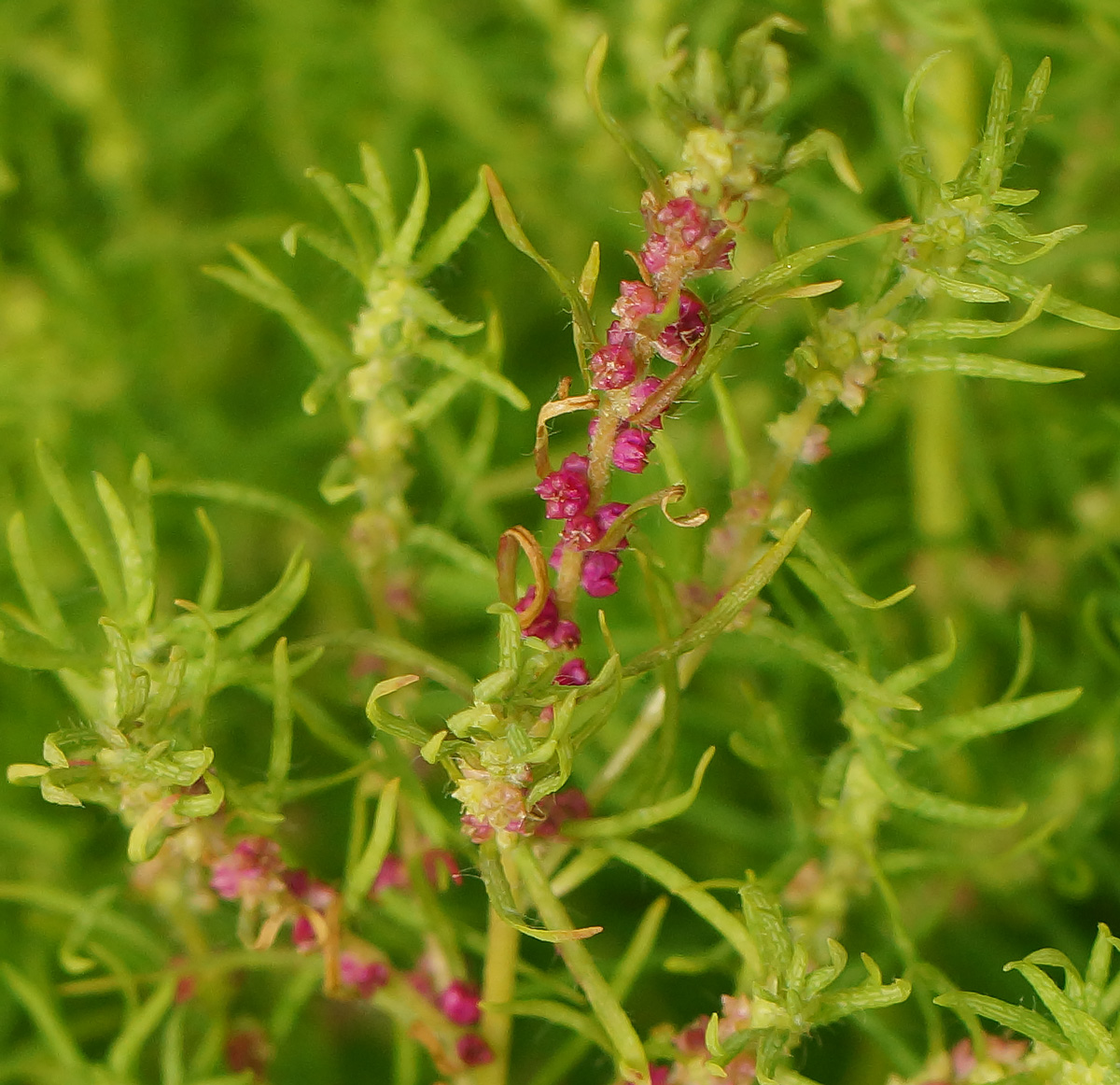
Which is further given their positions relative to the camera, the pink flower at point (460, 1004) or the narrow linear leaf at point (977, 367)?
the pink flower at point (460, 1004)

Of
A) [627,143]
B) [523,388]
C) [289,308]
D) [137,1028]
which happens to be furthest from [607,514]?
[523,388]

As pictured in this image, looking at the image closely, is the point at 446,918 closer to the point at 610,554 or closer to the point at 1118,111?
the point at 610,554

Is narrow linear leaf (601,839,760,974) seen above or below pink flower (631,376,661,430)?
below

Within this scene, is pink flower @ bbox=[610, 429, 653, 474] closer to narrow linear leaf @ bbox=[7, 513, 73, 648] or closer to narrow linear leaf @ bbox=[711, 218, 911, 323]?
narrow linear leaf @ bbox=[711, 218, 911, 323]

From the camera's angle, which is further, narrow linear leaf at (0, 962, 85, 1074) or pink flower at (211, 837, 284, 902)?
narrow linear leaf at (0, 962, 85, 1074)

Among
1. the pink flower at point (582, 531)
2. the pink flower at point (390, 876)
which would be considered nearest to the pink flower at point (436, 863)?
the pink flower at point (390, 876)

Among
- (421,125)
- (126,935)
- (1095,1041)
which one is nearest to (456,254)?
(421,125)

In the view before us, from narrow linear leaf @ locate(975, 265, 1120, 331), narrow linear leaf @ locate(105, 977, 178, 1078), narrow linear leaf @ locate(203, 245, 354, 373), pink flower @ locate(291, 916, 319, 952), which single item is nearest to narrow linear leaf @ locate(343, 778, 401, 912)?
pink flower @ locate(291, 916, 319, 952)

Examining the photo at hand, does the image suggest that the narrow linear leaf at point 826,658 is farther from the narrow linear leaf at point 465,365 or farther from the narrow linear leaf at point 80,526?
the narrow linear leaf at point 80,526
